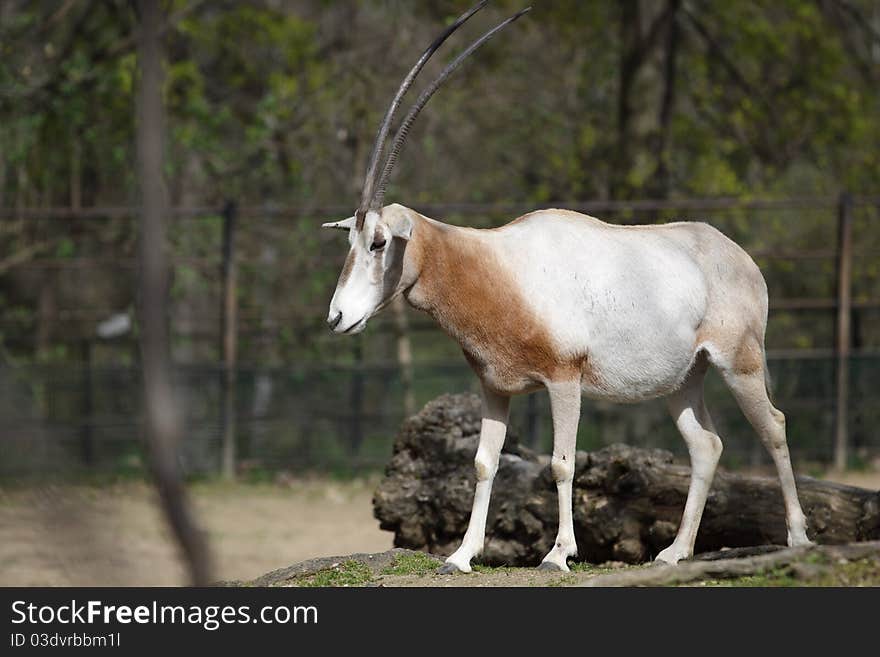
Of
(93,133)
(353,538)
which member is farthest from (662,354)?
(93,133)

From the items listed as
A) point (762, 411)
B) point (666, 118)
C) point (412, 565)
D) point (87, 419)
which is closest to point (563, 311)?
point (762, 411)

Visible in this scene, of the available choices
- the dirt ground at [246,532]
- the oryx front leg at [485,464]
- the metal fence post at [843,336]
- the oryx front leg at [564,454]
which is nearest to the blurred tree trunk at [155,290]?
the oryx front leg at [564,454]

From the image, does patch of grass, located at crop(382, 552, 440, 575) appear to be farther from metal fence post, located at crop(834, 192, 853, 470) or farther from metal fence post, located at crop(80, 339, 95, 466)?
metal fence post, located at crop(834, 192, 853, 470)

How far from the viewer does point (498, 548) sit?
5848 millimetres

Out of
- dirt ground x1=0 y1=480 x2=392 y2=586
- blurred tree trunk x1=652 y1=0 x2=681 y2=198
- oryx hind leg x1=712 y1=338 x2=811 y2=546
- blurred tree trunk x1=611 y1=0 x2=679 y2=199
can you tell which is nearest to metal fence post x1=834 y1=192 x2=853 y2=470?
blurred tree trunk x1=652 y1=0 x2=681 y2=198

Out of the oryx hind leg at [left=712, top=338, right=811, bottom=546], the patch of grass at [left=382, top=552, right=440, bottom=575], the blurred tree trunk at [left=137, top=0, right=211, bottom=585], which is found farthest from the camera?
the oryx hind leg at [left=712, top=338, right=811, bottom=546]

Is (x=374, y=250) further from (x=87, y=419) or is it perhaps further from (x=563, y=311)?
(x=87, y=419)

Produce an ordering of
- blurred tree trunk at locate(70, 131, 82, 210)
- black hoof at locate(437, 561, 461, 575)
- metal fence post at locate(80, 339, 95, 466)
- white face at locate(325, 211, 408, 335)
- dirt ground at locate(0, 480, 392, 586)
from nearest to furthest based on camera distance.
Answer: white face at locate(325, 211, 408, 335) → black hoof at locate(437, 561, 461, 575) → dirt ground at locate(0, 480, 392, 586) → metal fence post at locate(80, 339, 95, 466) → blurred tree trunk at locate(70, 131, 82, 210)

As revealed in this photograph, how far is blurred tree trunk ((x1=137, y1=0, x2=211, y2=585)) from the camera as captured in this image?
138cm

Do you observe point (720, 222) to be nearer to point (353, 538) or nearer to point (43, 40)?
point (353, 538)

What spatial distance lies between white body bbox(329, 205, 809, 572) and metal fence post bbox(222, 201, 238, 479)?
6.87 m

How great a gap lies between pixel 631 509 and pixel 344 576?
1.51 m

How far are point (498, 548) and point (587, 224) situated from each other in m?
1.70

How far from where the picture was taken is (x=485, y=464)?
4.93 meters
